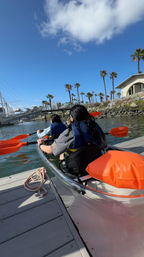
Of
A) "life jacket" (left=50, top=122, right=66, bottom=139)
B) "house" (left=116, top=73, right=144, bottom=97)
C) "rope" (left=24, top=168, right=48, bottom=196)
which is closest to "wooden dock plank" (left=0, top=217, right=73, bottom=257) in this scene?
"rope" (left=24, top=168, right=48, bottom=196)

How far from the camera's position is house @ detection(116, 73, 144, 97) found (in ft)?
95.2

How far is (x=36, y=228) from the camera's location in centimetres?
155

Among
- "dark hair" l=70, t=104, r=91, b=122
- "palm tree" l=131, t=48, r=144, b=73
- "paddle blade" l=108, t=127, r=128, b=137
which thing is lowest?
"paddle blade" l=108, t=127, r=128, b=137

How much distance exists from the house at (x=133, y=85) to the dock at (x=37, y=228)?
34.2m

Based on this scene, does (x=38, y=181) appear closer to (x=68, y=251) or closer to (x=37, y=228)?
(x=37, y=228)

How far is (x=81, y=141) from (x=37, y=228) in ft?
4.33

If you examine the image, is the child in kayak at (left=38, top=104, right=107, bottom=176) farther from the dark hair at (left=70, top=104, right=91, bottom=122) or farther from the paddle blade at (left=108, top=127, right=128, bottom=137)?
the paddle blade at (left=108, top=127, right=128, bottom=137)

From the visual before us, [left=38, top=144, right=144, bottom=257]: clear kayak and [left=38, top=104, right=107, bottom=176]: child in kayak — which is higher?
[left=38, top=104, right=107, bottom=176]: child in kayak

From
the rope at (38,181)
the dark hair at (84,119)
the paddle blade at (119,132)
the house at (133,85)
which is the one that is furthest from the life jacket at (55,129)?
the house at (133,85)

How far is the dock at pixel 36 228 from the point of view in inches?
50.3

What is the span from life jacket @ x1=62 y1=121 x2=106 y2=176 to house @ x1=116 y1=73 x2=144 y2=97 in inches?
1315

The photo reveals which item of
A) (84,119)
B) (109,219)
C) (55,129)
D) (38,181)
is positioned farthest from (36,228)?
(55,129)

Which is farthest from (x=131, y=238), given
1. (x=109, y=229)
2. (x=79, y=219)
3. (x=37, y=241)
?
(x=37, y=241)

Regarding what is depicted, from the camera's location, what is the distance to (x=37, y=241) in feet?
4.54
